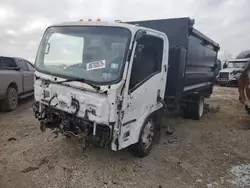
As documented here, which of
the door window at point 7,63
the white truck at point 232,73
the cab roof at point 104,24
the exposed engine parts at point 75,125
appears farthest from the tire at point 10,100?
the white truck at point 232,73

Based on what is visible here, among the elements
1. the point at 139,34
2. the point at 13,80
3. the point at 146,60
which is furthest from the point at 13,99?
the point at 139,34

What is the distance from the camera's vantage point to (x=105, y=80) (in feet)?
11.4

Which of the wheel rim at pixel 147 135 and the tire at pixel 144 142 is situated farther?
the wheel rim at pixel 147 135

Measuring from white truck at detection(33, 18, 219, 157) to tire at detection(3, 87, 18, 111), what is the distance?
3.81 m

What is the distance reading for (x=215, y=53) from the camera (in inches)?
334

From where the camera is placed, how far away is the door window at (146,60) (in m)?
3.77

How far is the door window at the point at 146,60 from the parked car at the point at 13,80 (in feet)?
16.8

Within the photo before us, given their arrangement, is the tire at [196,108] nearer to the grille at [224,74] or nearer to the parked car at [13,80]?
the parked car at [13,80]

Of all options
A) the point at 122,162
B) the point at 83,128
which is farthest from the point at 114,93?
the point at 122,162

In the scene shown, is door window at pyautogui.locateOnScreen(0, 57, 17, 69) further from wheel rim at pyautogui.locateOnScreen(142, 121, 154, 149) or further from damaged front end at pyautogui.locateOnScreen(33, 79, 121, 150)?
wheel rim at pyautogui.locateOnScreen(142, 121, 154, 149)

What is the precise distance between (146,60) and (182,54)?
1.12m

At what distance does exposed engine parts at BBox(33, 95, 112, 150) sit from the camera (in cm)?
357

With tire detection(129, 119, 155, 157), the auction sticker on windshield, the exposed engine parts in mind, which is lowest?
tire detection(129, 119, 155, 157)

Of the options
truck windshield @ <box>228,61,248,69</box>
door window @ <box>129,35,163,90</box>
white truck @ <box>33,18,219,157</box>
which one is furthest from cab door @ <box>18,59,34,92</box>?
truck windshield @ <box>228,61,248,69</box>
